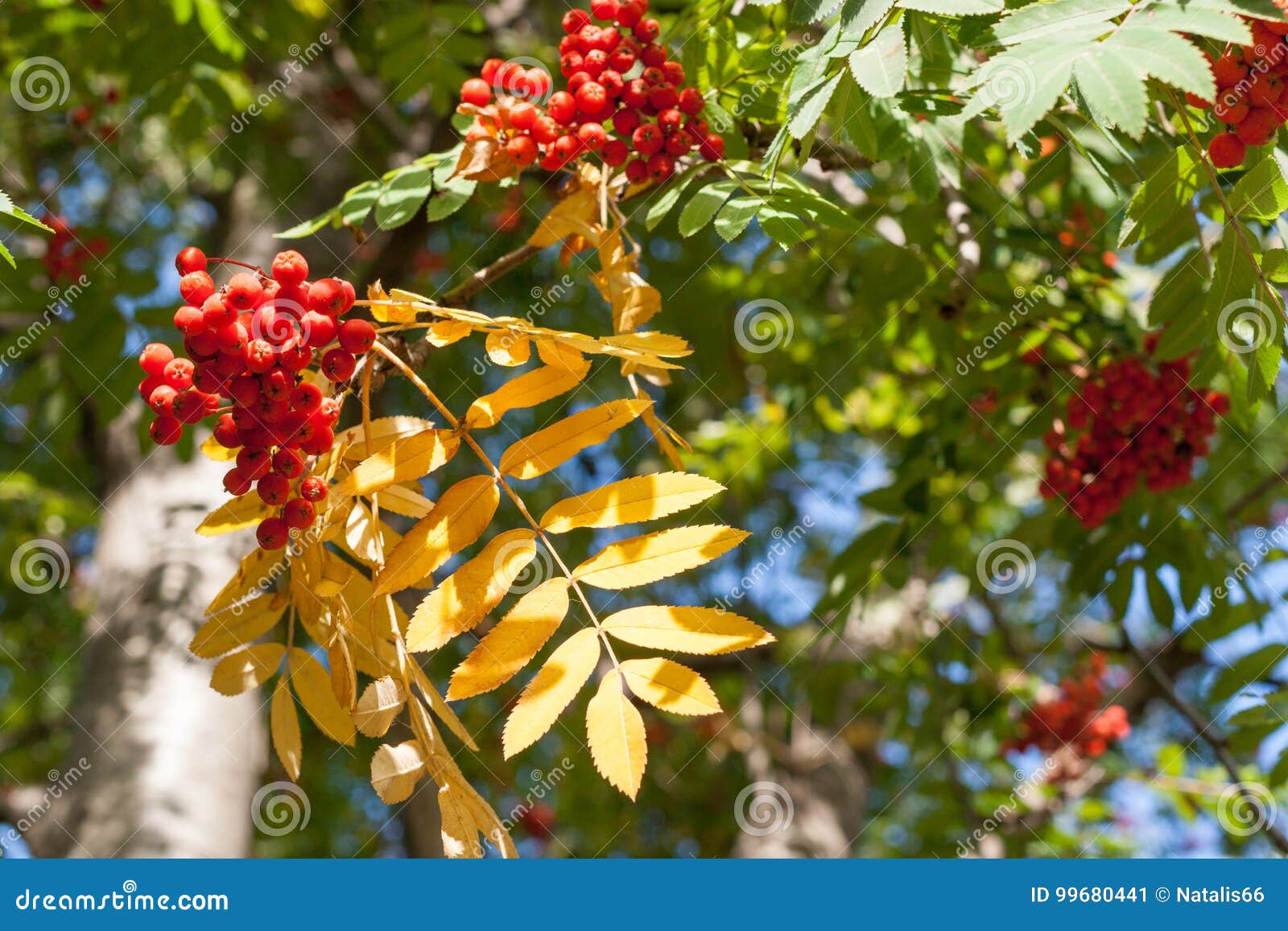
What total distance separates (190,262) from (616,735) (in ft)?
3.52

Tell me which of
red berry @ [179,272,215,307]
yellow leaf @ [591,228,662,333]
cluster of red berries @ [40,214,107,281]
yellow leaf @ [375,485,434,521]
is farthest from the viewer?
cluster of red berries @ [40,214,107,281]

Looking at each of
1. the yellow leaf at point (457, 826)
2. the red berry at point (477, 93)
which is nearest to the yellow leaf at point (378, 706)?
the yellow leaf at point (457, 826)

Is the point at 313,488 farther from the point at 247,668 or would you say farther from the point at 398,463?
the point at 247,668

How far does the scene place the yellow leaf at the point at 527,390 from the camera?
1.68 meters

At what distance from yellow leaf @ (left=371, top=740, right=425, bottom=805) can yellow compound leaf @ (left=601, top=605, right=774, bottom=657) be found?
1.12ft

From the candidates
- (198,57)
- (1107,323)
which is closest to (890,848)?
(1107,323)

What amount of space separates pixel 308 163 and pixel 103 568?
2.34m

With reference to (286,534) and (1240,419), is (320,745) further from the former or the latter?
(1240,419)

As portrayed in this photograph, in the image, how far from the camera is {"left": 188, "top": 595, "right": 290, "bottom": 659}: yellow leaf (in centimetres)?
177

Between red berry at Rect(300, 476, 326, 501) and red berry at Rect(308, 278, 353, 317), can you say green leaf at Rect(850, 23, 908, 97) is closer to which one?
red berry at Rect(308, 278, 353, 317)

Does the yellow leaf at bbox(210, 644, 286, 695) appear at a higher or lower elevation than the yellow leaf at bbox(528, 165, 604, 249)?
lower

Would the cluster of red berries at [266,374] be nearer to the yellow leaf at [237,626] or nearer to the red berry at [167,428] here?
the red berry at [167,428]

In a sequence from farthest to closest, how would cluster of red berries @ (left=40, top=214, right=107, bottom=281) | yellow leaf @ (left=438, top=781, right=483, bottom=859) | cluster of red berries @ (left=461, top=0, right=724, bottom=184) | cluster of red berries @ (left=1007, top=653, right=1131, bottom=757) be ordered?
1. cluster of red berries @ (left=1007, top=653, right=1131, bottom=757)
2. cluster of red berries @ (left=40, top=214, right=107, bottom=281)
3. cluster of red berries @ (left=461, top=0, right=724, bottom=184)
4. yellow leaf @ (left=438, top=781, right=483, bottom=859)

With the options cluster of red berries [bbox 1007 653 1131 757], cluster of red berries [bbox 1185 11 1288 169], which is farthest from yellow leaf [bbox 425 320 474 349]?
cluster of red berries [bbox 1007 653 1131 757]
